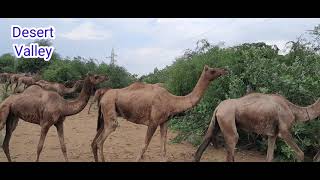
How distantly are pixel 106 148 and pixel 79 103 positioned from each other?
2497 mm

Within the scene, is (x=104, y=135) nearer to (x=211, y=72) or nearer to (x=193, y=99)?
(x=193, y=99)

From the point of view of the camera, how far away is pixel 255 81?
11.4m

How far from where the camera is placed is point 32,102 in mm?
9820

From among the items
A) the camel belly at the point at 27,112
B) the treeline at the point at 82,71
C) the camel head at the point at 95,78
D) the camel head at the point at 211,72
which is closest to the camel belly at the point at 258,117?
the camel head at the point at 211,72

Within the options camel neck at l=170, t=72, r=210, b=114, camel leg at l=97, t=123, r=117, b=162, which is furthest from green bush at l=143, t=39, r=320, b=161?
camel leg at l=97, t=123, r=117, b=162

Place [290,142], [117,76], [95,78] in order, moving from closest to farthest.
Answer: [290,142], [95,78], [117,76]

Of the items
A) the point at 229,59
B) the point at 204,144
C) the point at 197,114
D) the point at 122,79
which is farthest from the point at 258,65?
the point at 122,79

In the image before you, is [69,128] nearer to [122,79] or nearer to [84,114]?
[84,114]

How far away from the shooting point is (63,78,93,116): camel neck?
388 inches

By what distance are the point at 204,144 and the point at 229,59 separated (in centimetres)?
489

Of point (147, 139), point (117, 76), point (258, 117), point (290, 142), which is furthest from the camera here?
point (117, 76)

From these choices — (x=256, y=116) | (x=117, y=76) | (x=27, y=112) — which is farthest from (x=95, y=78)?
(x=117, y=76)

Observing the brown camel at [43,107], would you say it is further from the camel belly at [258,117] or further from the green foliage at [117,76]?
the green foliage at [117,76]

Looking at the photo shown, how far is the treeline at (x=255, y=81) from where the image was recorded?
10812 millimetres
